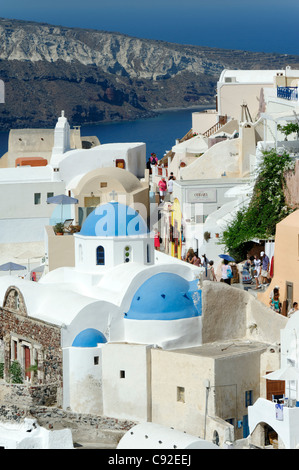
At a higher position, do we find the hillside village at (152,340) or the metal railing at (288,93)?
the metal railing at (288,93)

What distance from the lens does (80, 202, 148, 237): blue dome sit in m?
37.4

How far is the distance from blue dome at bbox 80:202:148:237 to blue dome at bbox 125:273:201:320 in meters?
2.22

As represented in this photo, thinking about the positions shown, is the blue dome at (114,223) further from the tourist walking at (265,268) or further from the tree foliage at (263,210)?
the tree foliage at (263,210)

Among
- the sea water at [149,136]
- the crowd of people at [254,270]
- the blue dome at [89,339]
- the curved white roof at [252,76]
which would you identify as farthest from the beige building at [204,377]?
the sea water at [149,136]

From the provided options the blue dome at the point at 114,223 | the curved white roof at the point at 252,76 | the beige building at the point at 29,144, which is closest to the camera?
the blue dome at the point at 114,223

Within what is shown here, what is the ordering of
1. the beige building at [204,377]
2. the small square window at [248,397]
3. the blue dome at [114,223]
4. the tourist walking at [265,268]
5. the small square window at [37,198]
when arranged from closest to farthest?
the beige building at [204,377] < the small square window at [248,397] < the blue dome at [114,223] < the tourist walking at [265,268] < the small square window at [37,198]

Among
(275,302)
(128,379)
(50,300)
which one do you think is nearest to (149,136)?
(50,300)

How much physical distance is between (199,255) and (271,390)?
961cm

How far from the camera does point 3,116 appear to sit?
619ft

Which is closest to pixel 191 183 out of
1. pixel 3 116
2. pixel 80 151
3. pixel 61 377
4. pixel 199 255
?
pixel 199 255

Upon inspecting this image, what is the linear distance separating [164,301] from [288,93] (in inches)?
591

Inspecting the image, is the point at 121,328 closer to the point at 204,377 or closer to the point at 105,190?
the point at 204,377

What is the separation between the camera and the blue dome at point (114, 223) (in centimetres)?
3744

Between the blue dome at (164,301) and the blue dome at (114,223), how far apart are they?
2.22 meters
